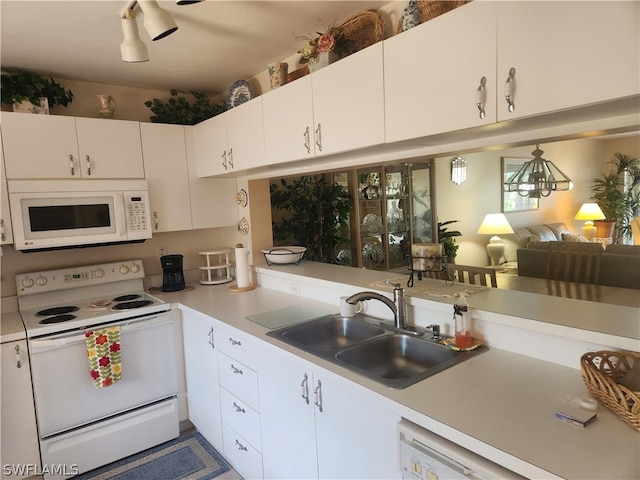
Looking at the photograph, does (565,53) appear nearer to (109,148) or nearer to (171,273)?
(109,148)

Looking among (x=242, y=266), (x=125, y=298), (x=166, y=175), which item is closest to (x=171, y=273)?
(x=125, y=298)

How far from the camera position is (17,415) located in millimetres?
2125

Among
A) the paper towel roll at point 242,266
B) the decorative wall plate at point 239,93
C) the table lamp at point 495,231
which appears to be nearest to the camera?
the decorative wall plate at point 239,93

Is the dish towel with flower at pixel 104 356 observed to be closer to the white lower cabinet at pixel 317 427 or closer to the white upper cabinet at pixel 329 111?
the white lower cabinet at pixel 317 427

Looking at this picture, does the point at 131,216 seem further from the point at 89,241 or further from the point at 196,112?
the point at 196,112

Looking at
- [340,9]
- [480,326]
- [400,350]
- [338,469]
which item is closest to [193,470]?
[338,469]

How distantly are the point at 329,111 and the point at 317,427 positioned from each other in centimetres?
143

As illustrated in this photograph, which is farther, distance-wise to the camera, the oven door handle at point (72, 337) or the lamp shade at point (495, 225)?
the lamp shade at point (495, 225)

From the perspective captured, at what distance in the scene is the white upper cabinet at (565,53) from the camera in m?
1.02

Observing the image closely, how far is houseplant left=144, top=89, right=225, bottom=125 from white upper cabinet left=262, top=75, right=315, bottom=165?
1014 mm

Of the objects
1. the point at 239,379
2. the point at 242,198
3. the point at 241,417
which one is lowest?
the point at 241,417

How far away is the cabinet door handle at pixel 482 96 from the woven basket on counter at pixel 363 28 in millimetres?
787

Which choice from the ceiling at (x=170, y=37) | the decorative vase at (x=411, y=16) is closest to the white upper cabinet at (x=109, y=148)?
the ceiling at (x=170, y=37)

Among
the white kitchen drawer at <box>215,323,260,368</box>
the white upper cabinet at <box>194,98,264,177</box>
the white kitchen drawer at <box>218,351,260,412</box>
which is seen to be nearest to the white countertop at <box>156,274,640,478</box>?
the white kitchen drawer at <box>215,323,260,368</box>
